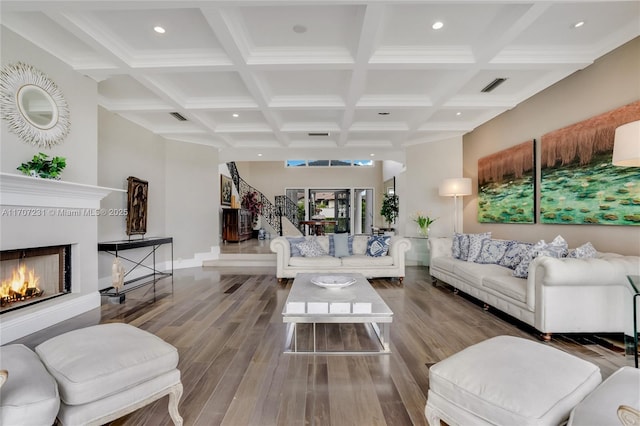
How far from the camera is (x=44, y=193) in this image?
9.81 ft

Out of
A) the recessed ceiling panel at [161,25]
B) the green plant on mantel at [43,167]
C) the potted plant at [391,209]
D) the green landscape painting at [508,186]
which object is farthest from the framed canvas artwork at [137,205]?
the green landscape painting at [508,186]

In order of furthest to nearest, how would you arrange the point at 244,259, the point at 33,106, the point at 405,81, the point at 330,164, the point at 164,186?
1. the point at 330,164
2. the point at 244,259
3. the point at 164,186
4. the point at 405,81
5. the point at 33,106

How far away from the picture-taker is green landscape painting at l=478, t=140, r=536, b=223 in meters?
4.25

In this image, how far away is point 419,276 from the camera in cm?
559

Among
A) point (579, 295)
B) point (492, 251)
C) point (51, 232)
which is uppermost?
point (51, 232)

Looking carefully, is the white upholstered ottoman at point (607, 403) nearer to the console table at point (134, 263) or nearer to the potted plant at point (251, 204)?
the console table at point (134, 263)

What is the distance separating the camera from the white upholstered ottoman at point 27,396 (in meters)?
1.10

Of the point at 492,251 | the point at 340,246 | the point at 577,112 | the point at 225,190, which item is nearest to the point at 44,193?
the point at 340,246

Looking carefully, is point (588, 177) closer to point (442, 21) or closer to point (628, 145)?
point (628, 145)

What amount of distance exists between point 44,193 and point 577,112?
6358mm

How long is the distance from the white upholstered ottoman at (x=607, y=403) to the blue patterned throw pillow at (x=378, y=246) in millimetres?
4154

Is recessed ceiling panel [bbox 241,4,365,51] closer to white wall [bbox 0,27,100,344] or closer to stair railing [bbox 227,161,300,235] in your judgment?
white wall [bbox 0,27,100,344]

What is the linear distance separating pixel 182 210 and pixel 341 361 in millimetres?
5468

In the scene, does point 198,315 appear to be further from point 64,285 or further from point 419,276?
point 419,276
